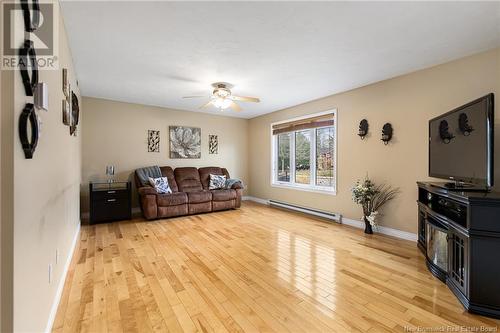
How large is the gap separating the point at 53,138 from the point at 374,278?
120 inches

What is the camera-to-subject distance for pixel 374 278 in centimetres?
221

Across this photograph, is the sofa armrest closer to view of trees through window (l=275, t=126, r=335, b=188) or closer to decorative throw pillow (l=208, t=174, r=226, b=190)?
decorative throw pillow (l=208, t=174, r=226, b=190)

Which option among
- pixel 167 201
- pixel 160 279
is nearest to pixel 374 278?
pixel 160 279

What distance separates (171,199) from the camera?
448cm

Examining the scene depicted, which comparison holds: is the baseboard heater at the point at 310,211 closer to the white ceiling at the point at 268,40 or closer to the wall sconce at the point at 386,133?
the wall sconce at the point at 386,133

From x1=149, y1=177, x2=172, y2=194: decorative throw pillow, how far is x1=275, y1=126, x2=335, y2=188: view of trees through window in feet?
8.93

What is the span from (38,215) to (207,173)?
4.40 meters

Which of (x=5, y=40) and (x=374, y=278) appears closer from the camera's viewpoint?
(x=5, y=40)

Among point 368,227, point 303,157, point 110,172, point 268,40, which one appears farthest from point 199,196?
point 268,40

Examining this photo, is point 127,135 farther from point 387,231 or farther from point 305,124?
point 387,231

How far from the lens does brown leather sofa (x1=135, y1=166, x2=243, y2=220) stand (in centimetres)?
436

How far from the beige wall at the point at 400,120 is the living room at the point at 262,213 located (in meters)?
0.02

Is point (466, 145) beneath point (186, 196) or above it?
above

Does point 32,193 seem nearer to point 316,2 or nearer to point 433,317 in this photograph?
point 316,2
